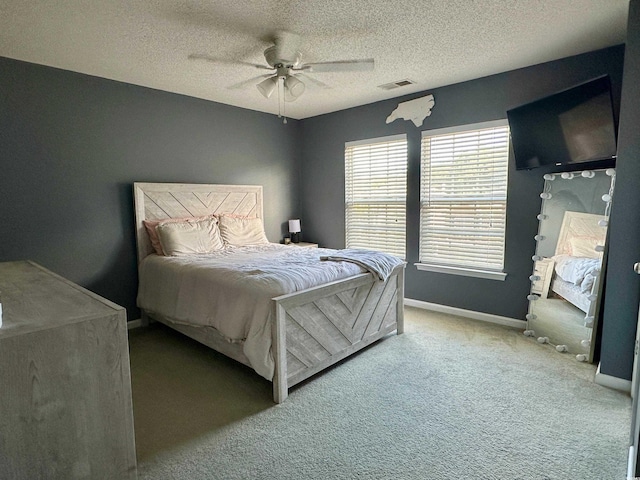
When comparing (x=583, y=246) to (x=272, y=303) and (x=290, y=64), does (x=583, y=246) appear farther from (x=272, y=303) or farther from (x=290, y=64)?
(x=290, y=64)

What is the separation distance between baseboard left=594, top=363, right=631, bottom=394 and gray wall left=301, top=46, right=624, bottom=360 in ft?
3.61

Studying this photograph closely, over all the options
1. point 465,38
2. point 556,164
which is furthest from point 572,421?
point 465,38

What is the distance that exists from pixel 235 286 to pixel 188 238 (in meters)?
1.46

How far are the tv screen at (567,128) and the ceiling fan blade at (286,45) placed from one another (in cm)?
202

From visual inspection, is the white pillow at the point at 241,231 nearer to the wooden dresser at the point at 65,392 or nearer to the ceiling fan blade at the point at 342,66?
the ceiling fan blade at the point at 342,66

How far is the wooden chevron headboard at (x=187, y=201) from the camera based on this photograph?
3740 millimetres

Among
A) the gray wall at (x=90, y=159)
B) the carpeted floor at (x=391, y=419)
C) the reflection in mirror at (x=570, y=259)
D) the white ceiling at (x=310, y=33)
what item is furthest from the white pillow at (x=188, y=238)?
the reflection in mirror at (x=570, y=259)

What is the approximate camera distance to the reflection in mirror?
2859 mm

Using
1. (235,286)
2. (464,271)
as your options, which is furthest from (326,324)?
(464,271)

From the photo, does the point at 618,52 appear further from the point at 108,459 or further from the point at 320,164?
the point at 108,459

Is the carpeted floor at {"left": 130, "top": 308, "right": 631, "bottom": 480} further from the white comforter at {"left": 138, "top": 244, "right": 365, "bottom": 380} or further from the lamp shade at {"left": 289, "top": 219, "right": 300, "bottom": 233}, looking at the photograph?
the lamp shade at {"left": 289, "top": 219, "right": 300, "bottom": 233}

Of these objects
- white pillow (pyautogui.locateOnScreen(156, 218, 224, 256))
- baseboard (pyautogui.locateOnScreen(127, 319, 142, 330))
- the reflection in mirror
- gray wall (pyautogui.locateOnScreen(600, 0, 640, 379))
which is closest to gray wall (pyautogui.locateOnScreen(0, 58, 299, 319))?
baseboard (pyautogui.locateOnScreen(127, 319, 142, 330))

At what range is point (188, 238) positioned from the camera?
3.69m

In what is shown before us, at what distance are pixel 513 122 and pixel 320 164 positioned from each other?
266cm
